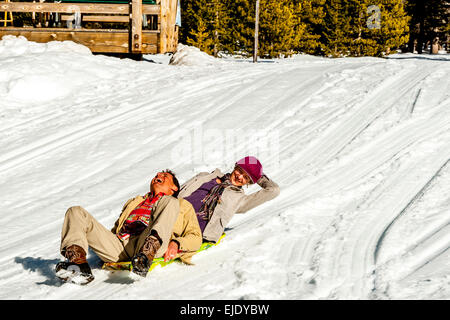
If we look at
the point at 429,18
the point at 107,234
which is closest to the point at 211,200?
the point at 107,234

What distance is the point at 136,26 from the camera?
14391 mm

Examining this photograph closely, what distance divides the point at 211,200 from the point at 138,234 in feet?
2.60

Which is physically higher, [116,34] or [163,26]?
[163,26]

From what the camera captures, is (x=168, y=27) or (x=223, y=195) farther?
(x=168, y=27)

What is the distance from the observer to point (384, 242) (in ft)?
15.4

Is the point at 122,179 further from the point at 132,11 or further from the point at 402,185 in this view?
the point at 132,11

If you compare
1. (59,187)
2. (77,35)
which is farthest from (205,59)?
(59,187)

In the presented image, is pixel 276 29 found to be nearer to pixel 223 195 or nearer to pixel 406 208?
pixel 406 208

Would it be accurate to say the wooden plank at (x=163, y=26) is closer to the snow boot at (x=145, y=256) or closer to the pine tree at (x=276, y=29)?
the snow boot at (x=145, y=256)

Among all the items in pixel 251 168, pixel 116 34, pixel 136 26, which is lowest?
pixel 251 168

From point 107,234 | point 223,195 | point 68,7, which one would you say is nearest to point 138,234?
point 107,234

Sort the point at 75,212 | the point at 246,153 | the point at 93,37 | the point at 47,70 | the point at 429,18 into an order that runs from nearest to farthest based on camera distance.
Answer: the point at 75,212 → the point at 246,153 → the point at 47,70 → the point at 93,37 → the point at 429,18

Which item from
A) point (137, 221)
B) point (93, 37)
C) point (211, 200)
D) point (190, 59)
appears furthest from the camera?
point (190, 59)

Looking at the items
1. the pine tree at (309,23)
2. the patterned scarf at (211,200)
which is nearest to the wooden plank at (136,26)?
the patterned scarf at (211,200)
